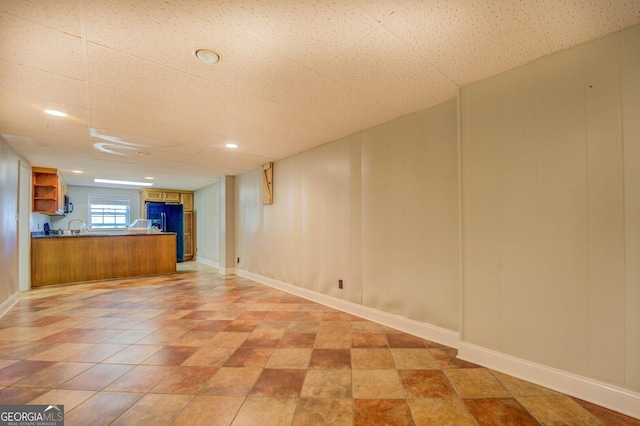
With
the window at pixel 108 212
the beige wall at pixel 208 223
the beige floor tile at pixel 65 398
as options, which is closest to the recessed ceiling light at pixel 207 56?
the beige floor tile at pixel 65 398

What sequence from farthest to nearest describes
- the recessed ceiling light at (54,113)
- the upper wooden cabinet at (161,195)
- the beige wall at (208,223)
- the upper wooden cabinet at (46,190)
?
1. the upper wooden cabinet at (161,195)
2. the beige wall at (208,223)
3. the upper wooden cabinet at (46,190)
4. the recessed ceiling light at (54,113)

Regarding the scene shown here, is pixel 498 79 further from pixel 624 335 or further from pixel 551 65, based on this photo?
pixel 624 335

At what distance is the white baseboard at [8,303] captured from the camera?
3.38 meters

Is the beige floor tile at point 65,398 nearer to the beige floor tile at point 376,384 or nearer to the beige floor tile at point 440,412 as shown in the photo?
the beige floor tile at point 376,384

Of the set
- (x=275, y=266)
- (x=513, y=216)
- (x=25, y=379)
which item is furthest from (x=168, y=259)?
(x=513, y=216)

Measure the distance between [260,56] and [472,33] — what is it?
1340 mm

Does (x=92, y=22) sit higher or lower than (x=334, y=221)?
higher

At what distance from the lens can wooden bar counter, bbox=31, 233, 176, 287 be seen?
→ 16.5ft

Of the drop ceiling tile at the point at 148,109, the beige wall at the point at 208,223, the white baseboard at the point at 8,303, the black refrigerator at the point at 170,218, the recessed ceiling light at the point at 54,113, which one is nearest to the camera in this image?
the drop ceiling tile at the point at 148,109

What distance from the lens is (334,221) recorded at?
3682 millimetres

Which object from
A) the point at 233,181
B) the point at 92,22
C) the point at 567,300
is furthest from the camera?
the point at 233,181

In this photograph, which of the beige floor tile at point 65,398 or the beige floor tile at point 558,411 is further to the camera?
the beige floor tile at point 65,398

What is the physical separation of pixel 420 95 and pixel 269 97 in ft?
4.48

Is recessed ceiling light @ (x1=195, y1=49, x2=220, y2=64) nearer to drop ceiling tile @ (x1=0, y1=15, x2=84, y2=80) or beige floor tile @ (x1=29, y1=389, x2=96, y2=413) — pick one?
drop ceiling tile @ (x1=0, y1=15, x2=84, y2=80)
